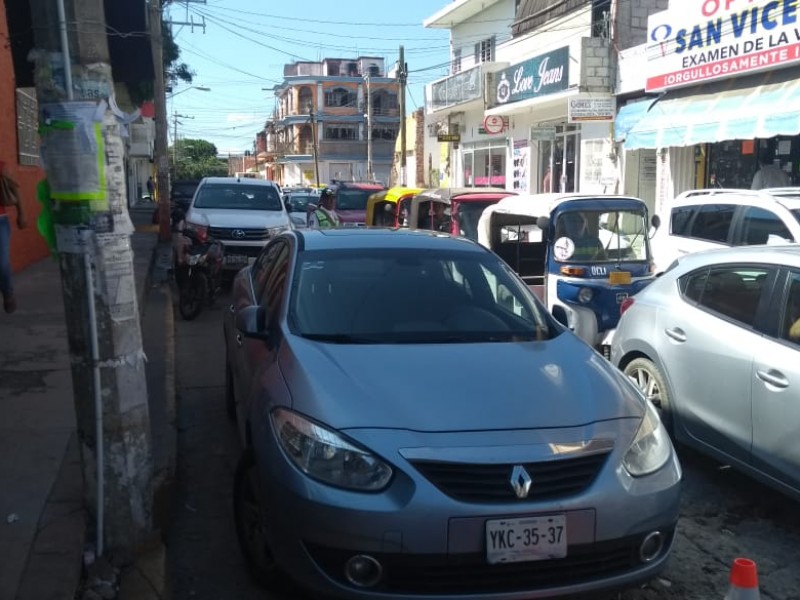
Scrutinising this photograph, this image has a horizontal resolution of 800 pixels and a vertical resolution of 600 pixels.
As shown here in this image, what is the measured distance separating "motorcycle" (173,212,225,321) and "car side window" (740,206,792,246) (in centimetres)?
663

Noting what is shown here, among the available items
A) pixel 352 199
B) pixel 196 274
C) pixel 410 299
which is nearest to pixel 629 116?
pixel 352 199

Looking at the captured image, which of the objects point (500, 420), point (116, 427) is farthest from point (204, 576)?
point (500, 420)

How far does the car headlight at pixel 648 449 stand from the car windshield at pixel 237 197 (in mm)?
11467

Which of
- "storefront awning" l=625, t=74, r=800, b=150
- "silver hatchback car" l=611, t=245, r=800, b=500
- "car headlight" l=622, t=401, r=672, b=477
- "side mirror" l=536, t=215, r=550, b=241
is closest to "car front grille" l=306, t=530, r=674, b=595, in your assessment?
"car headlight" l=622, t=401, r=672, b=477

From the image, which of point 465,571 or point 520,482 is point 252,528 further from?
point 520,482

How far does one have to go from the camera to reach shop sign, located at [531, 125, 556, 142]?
23592mm

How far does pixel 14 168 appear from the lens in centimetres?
1243

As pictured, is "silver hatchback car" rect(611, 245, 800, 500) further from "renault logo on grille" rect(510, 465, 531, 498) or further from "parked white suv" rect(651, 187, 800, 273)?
"parked white suv" rect(651, 187, 800, 273)

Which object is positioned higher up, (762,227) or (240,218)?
(762,227)

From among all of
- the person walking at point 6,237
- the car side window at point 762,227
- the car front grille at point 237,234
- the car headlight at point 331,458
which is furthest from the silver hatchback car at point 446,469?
the car front grille at point 237,234

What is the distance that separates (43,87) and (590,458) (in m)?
2.79

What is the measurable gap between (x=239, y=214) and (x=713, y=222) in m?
7.64

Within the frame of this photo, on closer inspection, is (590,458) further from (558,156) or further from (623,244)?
(558,156)

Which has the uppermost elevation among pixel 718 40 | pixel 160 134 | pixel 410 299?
pixel 718 40
